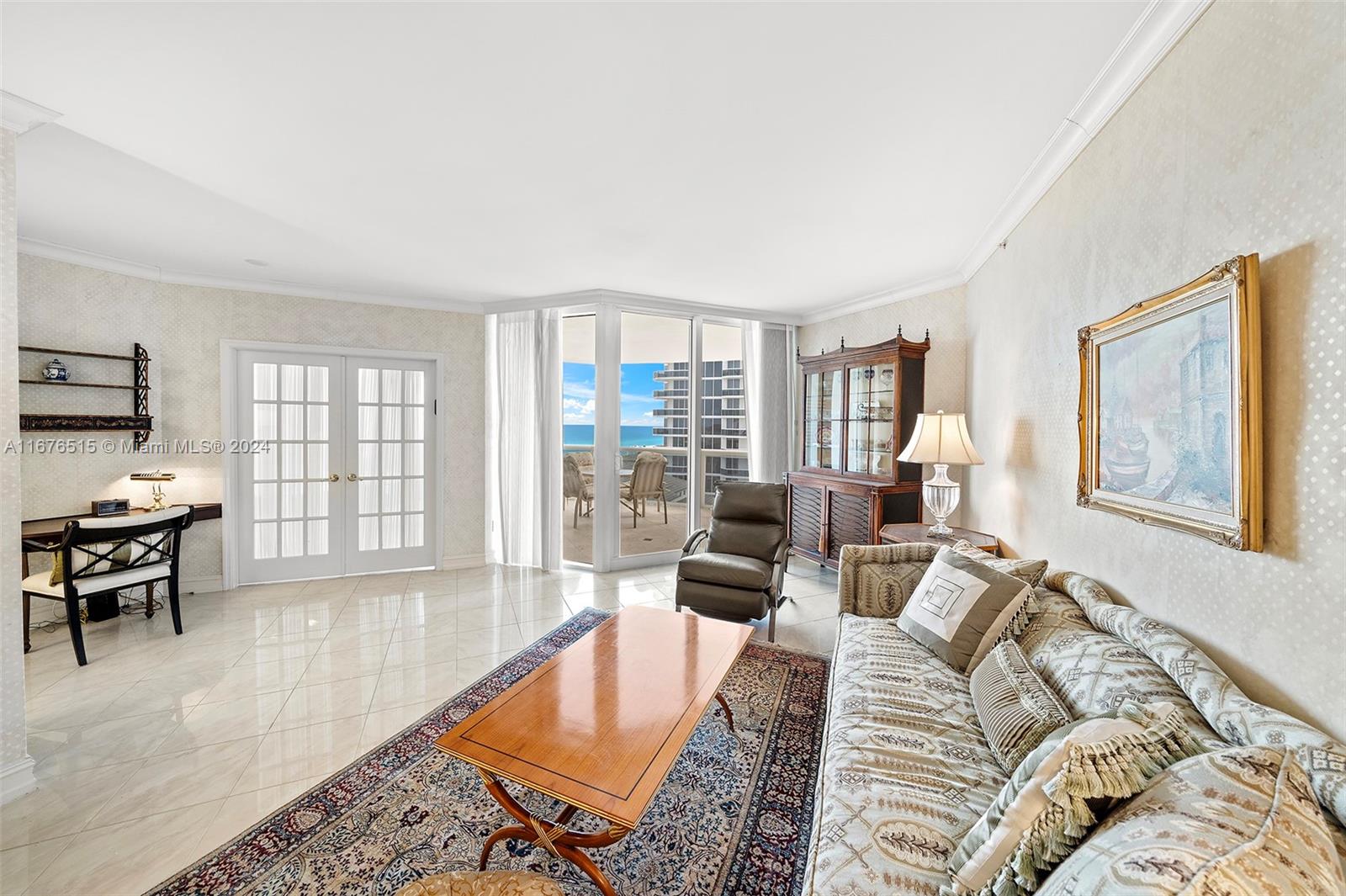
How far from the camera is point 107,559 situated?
2910 millimetres

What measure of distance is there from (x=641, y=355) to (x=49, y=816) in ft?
14.1

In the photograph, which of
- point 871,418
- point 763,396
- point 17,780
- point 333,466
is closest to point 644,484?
point 763,396

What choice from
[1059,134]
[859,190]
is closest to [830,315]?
[859,190]

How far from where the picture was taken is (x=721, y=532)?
3711 mm

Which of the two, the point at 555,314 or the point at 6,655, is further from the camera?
the point at 555,314

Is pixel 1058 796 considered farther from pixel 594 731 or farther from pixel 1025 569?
pixel 1025 569

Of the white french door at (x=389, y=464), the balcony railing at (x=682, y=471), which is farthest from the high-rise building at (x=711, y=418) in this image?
the white french door at (x=389, y=464)

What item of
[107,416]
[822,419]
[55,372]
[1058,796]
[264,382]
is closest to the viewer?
[1058,796]

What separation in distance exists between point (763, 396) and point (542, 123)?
3646 mm

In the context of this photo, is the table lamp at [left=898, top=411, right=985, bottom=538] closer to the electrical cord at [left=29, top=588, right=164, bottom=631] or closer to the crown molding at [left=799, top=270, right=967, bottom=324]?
the crown molding at [left=799, top=270, right=967, bottom=324]

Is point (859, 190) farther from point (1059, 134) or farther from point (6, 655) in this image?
point (6, 655)

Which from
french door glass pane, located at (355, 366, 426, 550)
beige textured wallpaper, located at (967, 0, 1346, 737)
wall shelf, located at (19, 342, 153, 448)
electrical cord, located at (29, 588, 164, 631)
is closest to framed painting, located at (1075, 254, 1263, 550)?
beige textured wallpaper, located at (967, 0, 1346, 737)

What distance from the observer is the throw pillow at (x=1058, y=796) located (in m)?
0.88

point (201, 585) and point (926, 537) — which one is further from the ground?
point (926, 537)
